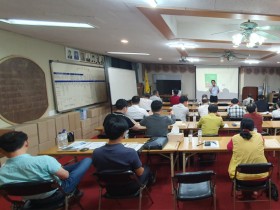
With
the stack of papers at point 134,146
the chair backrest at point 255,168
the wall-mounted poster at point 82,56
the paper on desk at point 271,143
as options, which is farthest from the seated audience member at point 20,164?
the wall-mounted poster at point 82,56

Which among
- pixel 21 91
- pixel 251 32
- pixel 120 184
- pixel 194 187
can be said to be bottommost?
pixel 194 187

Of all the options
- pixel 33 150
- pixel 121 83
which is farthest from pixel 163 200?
pixel 121 83

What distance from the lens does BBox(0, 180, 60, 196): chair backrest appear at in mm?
1856

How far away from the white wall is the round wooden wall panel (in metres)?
0.12

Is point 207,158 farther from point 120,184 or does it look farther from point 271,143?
point 120,184

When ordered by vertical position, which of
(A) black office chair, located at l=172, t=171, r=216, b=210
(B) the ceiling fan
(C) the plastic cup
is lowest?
(A) black office chair, located at l=172, t=171, r=216, b=210

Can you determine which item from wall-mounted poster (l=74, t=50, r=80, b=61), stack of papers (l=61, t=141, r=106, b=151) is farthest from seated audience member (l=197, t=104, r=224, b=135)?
wall-mounted poster (l=74, t=50, r=80, b=61)

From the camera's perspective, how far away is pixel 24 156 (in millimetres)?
1934

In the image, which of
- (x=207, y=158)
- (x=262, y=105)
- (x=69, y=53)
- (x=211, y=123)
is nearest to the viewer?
(x=211, y=123)

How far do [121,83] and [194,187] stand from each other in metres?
5.92

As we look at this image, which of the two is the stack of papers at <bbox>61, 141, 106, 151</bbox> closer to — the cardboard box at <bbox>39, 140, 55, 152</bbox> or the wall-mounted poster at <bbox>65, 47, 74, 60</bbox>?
the cardboard box at <bbox>39, 140, 55, 152</bbox>

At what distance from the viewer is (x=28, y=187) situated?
1868 mm

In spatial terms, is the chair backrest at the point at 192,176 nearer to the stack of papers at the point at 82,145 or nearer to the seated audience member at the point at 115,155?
the seated audience member at the point at 115,155

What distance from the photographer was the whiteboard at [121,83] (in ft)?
23.7
